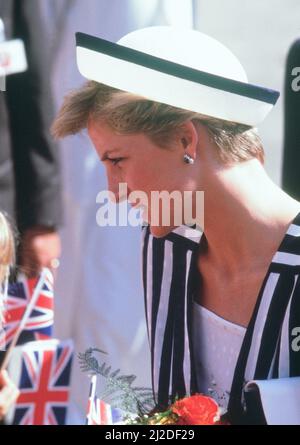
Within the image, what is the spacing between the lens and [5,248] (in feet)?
6.06

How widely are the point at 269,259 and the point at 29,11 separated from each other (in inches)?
27.2

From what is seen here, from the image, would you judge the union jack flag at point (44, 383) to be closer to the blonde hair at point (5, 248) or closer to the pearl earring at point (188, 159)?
the blonde hair at point (5, 248)

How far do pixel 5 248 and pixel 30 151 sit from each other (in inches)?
8.2

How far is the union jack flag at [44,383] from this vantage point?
6.12ft

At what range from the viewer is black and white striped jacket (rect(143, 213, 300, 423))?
5.49 ft

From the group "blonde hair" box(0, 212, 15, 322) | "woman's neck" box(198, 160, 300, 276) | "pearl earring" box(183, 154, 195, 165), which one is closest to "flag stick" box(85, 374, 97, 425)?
"blonde hair" box(0, 212, 15, 322)

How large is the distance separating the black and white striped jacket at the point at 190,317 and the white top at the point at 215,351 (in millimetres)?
16

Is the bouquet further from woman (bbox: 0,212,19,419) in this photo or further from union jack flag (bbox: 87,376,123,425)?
woman (bbox: 0,212,19,419)

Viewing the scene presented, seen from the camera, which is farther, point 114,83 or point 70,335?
point 70,335

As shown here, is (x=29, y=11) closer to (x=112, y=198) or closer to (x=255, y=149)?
(x=112, y=198)

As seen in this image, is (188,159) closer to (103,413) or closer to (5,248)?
(5,248)

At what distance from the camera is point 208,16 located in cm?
180

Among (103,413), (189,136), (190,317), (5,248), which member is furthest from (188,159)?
(103,413)

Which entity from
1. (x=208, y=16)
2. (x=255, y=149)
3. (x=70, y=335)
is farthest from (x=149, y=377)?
(x=208, y=16)
